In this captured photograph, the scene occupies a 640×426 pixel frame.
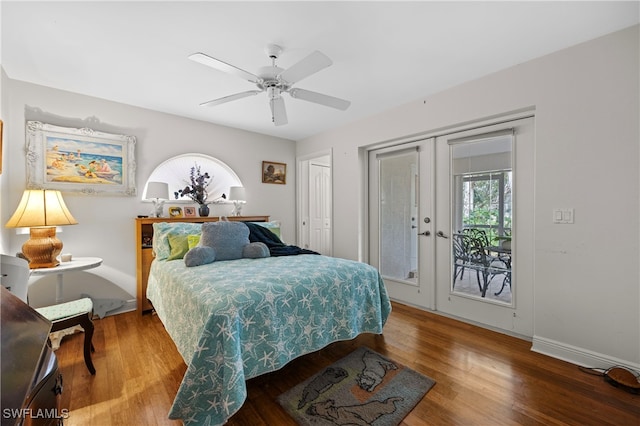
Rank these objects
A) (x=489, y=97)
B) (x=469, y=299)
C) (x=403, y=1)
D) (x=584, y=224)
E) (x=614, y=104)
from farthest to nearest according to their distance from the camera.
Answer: (x=469, y=299), (x=489, y=97), (x=584, y=224), (x=614, y=104), (x=403, y=1)

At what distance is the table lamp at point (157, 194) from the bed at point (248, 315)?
36.1 inches

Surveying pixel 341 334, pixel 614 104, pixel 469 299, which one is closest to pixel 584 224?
pixel 614 104

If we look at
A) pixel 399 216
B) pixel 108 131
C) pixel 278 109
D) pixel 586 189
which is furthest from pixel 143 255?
pixel 586 189

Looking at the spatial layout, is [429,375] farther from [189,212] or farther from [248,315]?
[189,212]

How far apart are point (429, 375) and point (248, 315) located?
1.38 meters

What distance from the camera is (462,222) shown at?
114 inches

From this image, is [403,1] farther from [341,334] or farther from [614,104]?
[341,334]

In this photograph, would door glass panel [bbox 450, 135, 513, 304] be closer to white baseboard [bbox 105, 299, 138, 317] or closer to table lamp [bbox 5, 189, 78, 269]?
white baseboard [bbox 105, 299, 138, 317]

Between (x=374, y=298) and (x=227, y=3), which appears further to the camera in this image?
(x=374, y=298)

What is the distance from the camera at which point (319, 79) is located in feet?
8.36

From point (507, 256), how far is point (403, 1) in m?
2.38

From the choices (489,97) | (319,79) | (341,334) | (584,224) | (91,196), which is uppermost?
(319,79)

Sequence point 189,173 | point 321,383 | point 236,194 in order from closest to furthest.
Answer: point 321,383 < point 189,173 < point 236,194

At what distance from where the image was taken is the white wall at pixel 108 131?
2.54 metres
